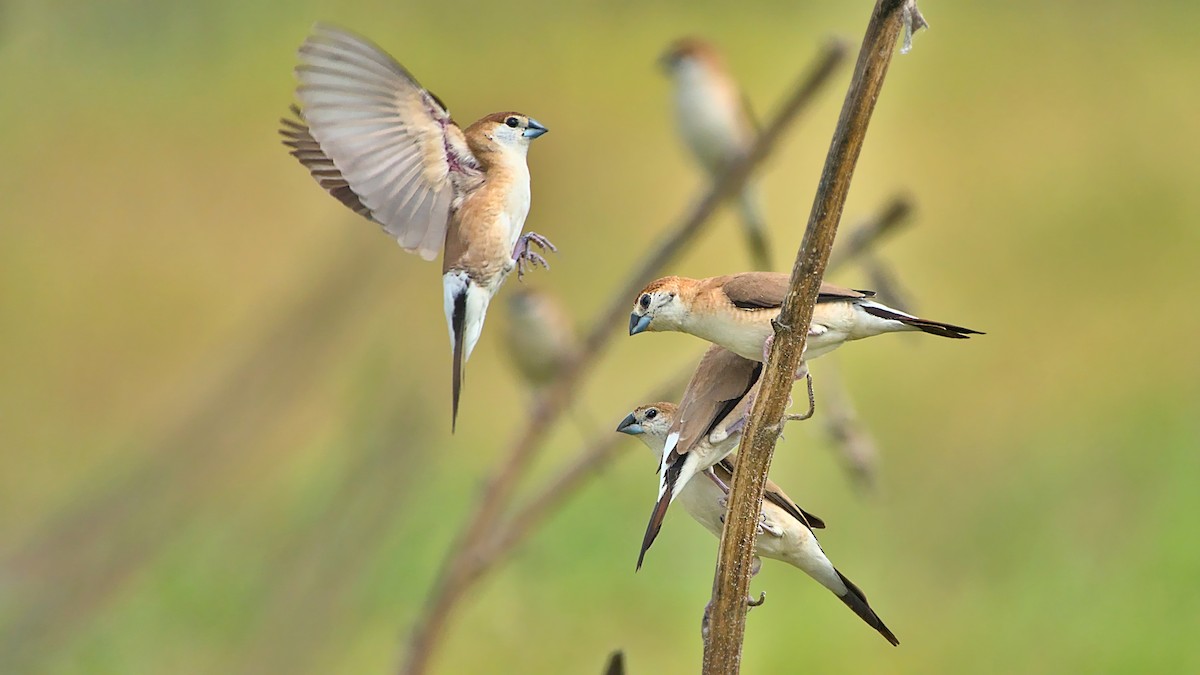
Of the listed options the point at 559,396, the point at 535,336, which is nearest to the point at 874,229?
the point at 559,396

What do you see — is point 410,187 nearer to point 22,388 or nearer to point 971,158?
point 22,388

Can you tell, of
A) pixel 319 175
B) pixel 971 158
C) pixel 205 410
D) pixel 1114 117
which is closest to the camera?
pixel 319 175

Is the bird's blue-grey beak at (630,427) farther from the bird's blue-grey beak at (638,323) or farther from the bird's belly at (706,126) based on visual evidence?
the bird's belly at (706,126)

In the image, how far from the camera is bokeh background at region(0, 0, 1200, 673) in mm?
1680

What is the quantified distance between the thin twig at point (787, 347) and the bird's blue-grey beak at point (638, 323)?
16.5 inches

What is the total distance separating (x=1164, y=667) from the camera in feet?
16.3

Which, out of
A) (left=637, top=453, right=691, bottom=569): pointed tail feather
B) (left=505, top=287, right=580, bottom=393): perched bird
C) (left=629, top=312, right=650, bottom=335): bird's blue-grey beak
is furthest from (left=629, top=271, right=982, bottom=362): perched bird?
(left=505, top=287, right=580, bottom=393): perched bird

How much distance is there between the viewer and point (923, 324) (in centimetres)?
106

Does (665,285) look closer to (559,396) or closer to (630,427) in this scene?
(630,427)

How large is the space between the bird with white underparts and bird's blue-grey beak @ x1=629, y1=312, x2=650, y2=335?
3.9 inches

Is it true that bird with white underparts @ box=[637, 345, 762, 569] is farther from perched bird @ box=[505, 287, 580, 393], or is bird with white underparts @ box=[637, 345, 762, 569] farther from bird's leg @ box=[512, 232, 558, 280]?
perched bird @ box=[505, 287, 580, 393]

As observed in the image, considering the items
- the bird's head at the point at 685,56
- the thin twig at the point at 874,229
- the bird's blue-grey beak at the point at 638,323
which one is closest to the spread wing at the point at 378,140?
the bird's blue-grey beak at the point at 638,323

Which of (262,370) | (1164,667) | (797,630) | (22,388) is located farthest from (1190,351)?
(262,370)

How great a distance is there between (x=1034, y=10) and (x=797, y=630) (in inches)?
320
